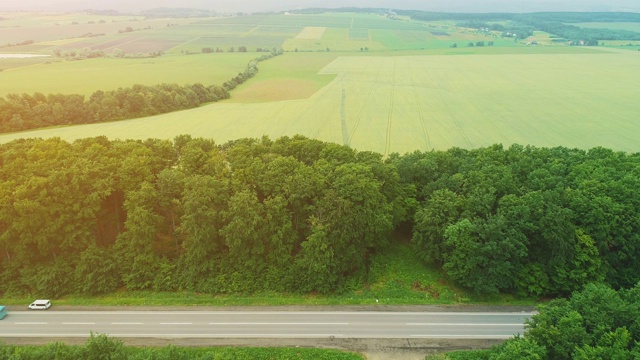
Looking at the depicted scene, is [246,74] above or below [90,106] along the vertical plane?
above

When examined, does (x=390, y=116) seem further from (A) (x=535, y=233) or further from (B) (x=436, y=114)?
(A) (x=535, y=233)

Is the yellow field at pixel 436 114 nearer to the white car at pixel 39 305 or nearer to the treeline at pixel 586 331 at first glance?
the white car at pixel 39 305

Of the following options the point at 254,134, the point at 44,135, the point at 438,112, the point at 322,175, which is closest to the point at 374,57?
the point at 438,112

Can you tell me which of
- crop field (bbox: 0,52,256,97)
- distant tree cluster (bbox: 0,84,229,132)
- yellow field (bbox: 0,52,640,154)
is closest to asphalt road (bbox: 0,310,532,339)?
yellow field (bbox: 0,52,640,154)

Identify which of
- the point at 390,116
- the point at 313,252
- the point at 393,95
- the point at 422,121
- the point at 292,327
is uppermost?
the point at 393,95

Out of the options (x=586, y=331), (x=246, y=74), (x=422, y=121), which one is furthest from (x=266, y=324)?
(x=246, y=74)

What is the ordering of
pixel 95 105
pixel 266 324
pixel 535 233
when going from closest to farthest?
pixel 266 324 < pixel 535 233 < pixel 95 105

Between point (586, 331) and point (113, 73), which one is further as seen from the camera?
point (113, 73)

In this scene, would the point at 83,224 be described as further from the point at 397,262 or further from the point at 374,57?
the point at 374,57
